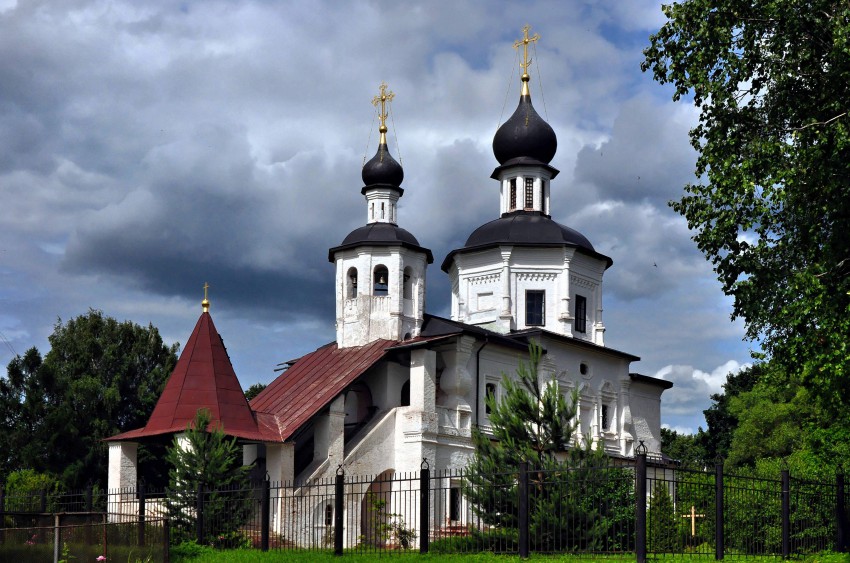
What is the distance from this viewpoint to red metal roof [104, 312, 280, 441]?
23.1 m

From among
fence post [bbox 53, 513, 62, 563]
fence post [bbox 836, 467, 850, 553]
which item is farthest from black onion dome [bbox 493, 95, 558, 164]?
fence post [bbox 53, 513, 62, 563]

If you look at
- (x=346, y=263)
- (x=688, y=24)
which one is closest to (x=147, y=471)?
(x=346, y=263)

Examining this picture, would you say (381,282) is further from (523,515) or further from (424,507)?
(523,515)

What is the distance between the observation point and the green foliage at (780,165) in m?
15.4

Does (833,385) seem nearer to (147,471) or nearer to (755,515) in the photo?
(755,515)

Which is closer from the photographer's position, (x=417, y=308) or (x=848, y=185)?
(x=848, y=185)

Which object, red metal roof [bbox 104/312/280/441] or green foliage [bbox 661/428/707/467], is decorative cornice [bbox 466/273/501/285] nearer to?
red metal roof [bbox 104/312/280/441]

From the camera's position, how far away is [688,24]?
1678cm

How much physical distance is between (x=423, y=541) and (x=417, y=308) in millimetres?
12969

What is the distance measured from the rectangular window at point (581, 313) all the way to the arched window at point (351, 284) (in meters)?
7.88

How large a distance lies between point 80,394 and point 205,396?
16.0 m

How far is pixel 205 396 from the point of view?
76.7ft

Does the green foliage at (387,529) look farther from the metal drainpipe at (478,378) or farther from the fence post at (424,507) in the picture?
the metal drainpipe at (478,378)

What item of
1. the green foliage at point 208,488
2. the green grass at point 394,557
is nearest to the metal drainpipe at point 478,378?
the green foliage at point 208,488
